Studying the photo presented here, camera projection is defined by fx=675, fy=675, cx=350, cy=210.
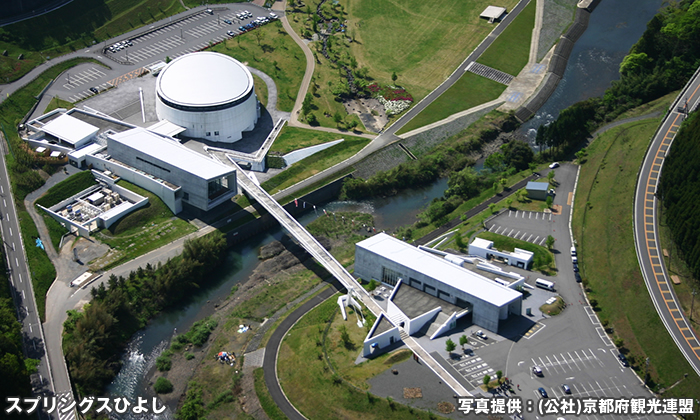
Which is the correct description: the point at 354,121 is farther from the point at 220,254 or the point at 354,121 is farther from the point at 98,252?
the point at 98,252

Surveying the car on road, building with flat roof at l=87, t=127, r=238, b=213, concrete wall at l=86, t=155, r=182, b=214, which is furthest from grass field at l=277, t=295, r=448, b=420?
concrete wall at l=86, t=155, r=182, b=214

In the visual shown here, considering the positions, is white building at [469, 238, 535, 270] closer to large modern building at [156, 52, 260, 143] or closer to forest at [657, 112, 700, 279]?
forest at [657, 112, 700, 279]

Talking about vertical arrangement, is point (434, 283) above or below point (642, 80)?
below

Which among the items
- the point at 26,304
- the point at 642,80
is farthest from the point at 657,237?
the point at 26,304

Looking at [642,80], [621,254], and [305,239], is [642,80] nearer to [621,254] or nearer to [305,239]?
[621,254]

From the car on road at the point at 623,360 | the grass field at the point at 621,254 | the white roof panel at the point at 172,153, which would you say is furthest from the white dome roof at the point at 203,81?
the car on road at the point at 623,360

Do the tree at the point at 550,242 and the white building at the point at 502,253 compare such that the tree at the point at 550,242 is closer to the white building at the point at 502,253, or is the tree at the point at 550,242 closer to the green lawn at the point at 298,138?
the white building at the point at 502,253
